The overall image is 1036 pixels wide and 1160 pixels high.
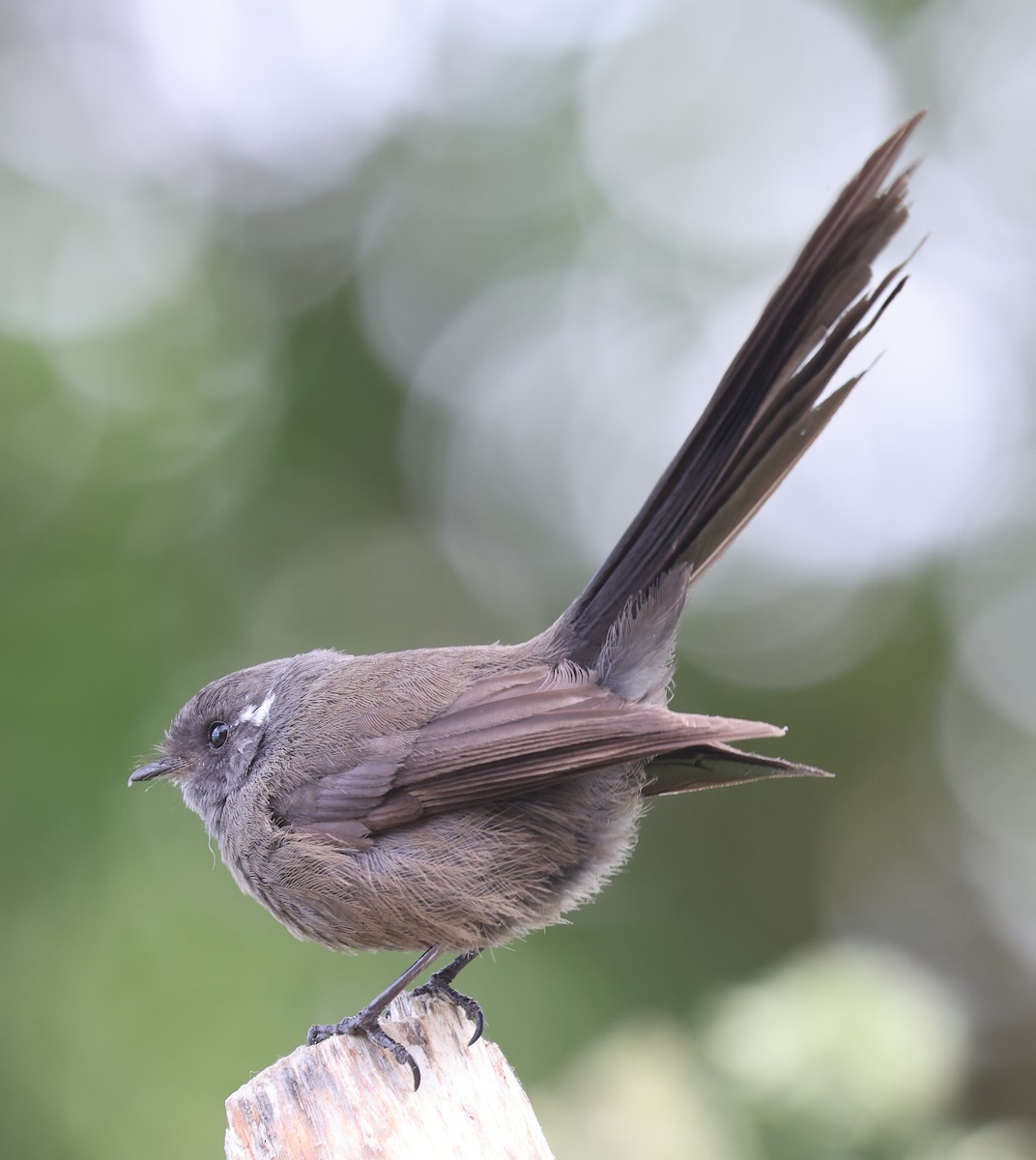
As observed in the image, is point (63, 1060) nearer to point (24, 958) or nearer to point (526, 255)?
point (24, 958)

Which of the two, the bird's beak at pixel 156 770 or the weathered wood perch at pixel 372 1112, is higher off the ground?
the bird's beak at pixel 156 770

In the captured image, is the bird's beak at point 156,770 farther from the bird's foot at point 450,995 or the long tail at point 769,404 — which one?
the long tail at point 769,404

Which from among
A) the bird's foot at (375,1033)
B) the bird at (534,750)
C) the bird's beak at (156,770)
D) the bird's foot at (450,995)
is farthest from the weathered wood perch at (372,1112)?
the bird's beak at (156,770)

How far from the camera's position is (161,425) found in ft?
18.1

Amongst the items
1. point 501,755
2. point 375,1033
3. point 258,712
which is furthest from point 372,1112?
point 258,712

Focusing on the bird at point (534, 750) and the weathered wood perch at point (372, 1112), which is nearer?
the weathered wood perch at point (372, 1112)

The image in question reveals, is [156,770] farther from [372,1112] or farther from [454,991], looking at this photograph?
[372,1112]

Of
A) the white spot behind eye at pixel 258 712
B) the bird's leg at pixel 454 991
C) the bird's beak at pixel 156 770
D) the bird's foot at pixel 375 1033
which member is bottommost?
the bird's foot at pixel 375 1033

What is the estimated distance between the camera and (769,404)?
2.78 metres

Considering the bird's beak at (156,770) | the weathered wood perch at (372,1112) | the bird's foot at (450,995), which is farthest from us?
the bird's beak at (156,770)

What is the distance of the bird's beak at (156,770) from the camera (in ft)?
12.6

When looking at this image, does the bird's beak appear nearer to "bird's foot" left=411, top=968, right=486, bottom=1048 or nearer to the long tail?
"bird's foot" left=411, top=968, right=486, bottom=1048

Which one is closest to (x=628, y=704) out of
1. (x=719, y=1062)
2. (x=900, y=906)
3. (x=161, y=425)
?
(x=719, y=1062)

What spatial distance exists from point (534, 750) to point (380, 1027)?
77 cm
